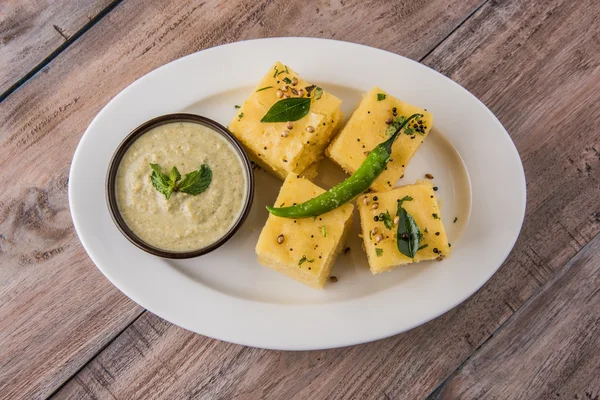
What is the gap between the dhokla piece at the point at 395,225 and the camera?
3486 millimetres

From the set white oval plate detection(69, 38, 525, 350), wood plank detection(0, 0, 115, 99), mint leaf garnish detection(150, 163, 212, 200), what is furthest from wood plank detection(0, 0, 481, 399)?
mint leaf garnish detection(150, 163, 212, 200)

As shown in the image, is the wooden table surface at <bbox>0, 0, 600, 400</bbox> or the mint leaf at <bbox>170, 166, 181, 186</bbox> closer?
the mint leaf at <bbox>170, 166, 181, 186</bbox>

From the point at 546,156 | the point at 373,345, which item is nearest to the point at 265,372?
the point at 373,345

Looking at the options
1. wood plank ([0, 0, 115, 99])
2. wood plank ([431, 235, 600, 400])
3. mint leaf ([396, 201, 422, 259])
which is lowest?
wood plank ([431, 235, 600, 400])

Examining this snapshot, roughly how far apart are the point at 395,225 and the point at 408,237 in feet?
0.41

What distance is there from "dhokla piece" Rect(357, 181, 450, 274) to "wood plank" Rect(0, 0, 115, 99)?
9.31 ft

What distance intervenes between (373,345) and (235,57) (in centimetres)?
255

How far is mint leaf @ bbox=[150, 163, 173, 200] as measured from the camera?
11.0 ft

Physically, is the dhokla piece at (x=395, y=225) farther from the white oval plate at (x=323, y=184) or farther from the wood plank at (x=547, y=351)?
the wood plank at (x=547, y=351)

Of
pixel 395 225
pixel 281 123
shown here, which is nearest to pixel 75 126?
pixel 281 123

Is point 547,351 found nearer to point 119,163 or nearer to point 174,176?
point 174,176

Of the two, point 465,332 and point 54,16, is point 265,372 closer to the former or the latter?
point 465,332

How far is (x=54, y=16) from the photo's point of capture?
4203 mm

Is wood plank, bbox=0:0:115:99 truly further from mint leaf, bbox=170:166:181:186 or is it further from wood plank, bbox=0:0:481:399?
mint leaf, bbox=170:166:181:186
